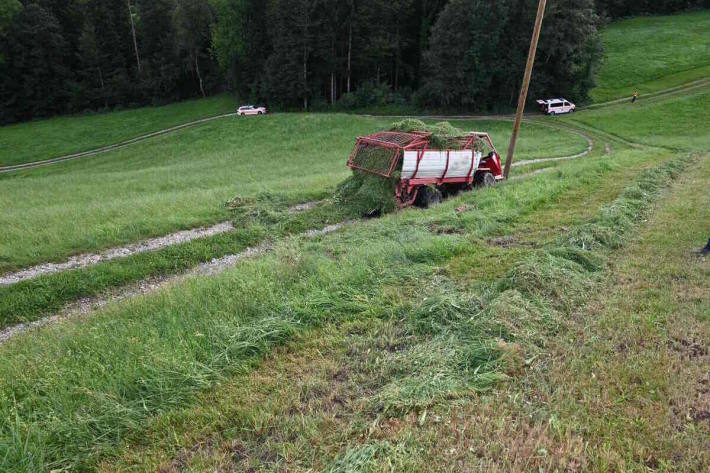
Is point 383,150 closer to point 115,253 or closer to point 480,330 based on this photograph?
point 115,253

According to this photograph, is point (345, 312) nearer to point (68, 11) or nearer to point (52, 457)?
point (52, 457)

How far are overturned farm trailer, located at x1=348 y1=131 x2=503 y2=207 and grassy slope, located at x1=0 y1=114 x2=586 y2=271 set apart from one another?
3.65 m

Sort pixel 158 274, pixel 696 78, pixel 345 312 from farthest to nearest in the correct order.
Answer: pixel 696 78 → pixel 158 274 → pixel 345 312

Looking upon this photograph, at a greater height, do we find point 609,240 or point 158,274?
point 609,240

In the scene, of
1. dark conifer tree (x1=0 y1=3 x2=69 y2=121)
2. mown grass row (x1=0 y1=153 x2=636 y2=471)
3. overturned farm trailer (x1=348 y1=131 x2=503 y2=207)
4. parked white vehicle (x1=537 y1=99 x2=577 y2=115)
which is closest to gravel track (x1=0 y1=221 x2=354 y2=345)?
mown grass row (x1=0 y1=153 x2=636 y2=471)

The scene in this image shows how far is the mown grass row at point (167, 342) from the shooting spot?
4.52 meters

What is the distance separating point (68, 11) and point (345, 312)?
298ft

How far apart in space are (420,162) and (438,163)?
1052 mm

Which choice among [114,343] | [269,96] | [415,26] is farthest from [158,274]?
[415,26]

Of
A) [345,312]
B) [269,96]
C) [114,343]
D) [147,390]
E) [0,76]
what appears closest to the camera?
[147,390]

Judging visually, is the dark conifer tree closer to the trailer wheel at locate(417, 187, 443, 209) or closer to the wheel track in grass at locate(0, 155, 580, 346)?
the wheel track in grass at locate(0, 155, 580, 346)

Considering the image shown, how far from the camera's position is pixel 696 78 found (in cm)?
4978

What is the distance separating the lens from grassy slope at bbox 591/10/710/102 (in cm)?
5100

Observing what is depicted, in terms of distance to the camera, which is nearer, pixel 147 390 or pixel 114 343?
pixel 147 390
